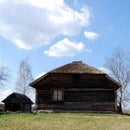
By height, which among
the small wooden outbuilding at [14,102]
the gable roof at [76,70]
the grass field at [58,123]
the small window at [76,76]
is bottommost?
the grass field at [58,123]

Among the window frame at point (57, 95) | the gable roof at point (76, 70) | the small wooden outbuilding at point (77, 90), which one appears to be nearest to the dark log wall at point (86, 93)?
the small wooden outbuilding at point (77, 90)

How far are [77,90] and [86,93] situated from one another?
1.11 meters

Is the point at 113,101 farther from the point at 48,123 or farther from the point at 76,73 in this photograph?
the point at 48,123

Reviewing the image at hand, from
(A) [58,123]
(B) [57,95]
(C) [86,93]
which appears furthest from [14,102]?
(A) [58,123]

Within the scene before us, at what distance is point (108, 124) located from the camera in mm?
32250

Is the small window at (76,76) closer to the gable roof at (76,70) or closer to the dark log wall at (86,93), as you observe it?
the dark log wall at (86,93)

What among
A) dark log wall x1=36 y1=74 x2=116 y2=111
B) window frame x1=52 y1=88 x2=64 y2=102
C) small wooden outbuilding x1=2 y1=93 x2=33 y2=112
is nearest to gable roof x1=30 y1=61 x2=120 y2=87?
dark log wall x1=36 y1=74 x2=116 y2=111

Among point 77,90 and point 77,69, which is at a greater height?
point 77,69

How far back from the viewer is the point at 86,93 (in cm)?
→ 4569

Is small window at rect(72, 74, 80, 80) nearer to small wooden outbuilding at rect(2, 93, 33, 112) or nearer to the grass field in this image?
the grass field

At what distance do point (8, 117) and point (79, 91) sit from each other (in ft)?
38.9

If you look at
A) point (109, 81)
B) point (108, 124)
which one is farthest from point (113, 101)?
point (108, 124)

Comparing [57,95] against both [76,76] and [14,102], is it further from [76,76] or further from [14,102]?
[14,102]

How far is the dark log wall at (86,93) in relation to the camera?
4556 cm
